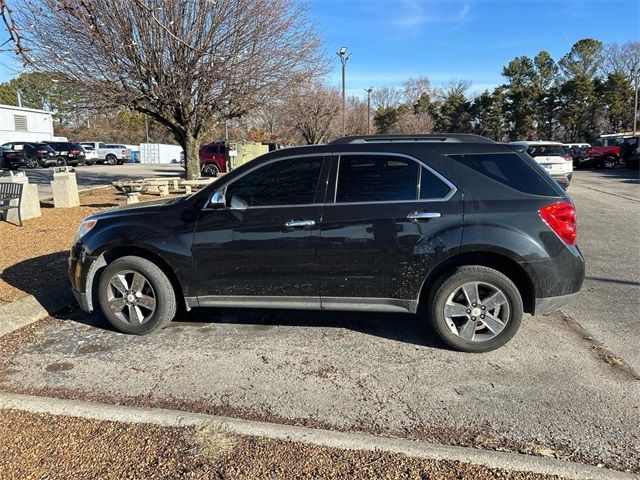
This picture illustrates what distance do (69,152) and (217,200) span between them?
126 ft

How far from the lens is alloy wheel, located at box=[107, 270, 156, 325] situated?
456 cm

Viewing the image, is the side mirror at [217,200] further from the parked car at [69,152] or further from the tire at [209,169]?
the parked car at [69,152]

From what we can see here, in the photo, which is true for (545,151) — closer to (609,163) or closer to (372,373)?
(372,373)

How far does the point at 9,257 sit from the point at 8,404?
4.52 meters

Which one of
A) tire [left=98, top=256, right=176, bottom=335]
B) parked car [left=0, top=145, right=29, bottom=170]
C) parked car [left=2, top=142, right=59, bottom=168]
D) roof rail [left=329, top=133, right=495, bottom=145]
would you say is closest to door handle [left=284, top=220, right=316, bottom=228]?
roof rail [left=329, top=133, right=495, bottom=145]

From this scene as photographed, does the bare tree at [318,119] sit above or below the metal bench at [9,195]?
above

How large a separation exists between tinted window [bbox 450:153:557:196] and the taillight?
0.13m

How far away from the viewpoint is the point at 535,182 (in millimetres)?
4078

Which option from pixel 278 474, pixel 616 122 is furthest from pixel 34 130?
pixel 616 122

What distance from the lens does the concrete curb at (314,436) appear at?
261 centimetres

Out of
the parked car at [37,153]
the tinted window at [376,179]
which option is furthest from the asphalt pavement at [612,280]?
the parked car at [37,153]

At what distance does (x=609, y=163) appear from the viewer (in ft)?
113

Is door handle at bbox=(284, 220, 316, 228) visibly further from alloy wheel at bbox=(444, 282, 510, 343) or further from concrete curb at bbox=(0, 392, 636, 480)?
concrete curb at bbox=(0, 392, 636, 480)

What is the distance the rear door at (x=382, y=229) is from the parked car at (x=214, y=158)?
24258 mm
